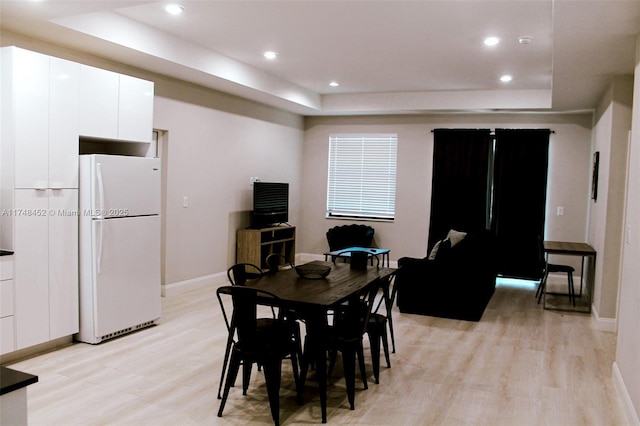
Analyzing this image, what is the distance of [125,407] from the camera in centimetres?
317

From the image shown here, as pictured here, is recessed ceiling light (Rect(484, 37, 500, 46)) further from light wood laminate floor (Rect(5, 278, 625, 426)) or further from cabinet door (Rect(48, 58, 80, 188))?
cabinet door (Rect(48, 58, 80, 188))

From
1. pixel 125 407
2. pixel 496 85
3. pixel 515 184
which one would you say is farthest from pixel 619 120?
pixel 125 407

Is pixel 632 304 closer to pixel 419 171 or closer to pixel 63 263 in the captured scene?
pixel 63 263

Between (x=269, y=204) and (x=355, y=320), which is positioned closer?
(x=355, y=320)

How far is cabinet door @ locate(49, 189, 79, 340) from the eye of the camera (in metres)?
4.08

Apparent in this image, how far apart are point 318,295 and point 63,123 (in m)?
2.55

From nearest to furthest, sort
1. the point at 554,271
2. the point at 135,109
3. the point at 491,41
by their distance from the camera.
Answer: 1. the point at 135,109
2. the point at 491,41
3. the point at 554,271

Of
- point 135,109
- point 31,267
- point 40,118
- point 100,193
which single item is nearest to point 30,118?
point 40,118

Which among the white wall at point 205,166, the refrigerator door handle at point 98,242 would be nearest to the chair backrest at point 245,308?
the refrigerator door handle at point 98,242

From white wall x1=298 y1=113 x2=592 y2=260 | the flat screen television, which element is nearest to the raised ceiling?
white wall x1=298 y1=113 x2=592 y2=260

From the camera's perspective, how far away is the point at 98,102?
14.3 ft

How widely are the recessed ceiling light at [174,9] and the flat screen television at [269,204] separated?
3.10 m

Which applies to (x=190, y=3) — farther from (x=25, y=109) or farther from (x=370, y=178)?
(x=370, y=178)

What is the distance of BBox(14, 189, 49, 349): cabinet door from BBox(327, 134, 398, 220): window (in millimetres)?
5647
